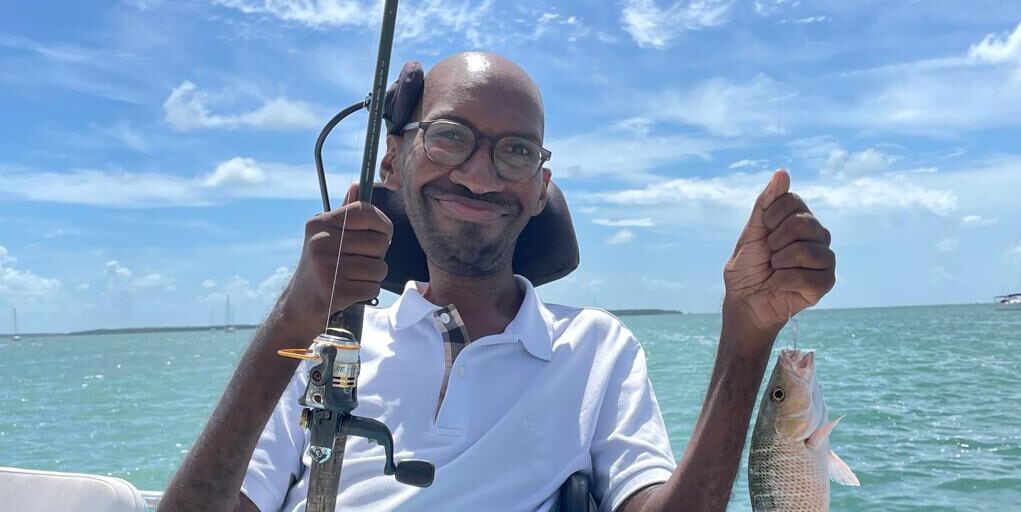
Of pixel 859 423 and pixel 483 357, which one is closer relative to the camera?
pixel 483 357

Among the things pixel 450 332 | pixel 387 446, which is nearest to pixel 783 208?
pixel 387 446

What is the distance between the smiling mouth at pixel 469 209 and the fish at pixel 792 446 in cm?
113

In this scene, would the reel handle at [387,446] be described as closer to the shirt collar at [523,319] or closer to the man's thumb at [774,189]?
the shirt collar at [523,319]

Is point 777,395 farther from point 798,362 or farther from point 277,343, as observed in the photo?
point 277,343

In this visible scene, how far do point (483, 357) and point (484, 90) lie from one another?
0.90 metres

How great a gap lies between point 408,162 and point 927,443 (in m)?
10.4

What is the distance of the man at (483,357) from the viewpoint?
1.85 meters

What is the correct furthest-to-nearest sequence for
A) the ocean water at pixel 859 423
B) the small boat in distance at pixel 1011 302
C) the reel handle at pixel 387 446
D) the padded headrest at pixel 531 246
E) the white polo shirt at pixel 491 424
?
1. the small boat in distance at pixel 1011 302
2. the ocean water at pixel 859 423
3. the padded headrest at pixel 531 246
4. the white polo shirt at pixel 491 424
5. the reel handle at pixel 387 446

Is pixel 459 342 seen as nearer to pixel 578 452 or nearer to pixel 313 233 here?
pixel 578 452

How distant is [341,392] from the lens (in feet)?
5.82

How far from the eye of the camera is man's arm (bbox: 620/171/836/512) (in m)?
1.75

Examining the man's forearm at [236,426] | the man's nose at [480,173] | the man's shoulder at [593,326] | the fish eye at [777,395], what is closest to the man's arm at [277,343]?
the man's forearm at [236,426]

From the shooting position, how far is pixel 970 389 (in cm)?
1641

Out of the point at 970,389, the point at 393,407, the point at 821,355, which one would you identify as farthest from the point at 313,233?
the point at 821,355
